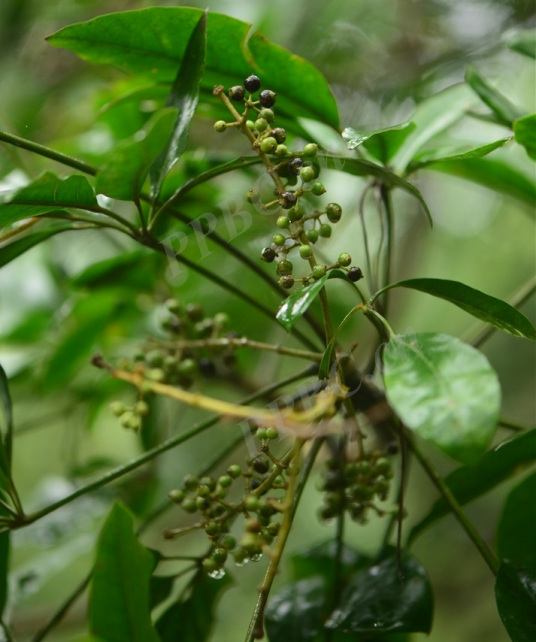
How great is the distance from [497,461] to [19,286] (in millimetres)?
850

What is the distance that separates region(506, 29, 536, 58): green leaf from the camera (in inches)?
33.1

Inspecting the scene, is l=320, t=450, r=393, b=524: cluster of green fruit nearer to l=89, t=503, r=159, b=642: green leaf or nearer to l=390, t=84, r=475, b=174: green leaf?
l=89, t=503, r=159, b=642: green leaf

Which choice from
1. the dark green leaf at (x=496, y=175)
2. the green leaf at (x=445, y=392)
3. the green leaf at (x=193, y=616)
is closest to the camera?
the green leaf at (x=445, y=392)

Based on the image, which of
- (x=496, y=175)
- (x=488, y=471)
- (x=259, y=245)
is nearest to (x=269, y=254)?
(x=488, y=471)

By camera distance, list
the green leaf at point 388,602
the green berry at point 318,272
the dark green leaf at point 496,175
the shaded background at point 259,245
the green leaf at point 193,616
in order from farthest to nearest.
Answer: the shaded background at point 259,245 < the dark green leaf at point 496,175 < the green leaf at point 193,616 < the green leaf at point 388,602 < the green berry at point 318,272

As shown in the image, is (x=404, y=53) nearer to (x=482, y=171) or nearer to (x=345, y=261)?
A: (x=482, y=171)

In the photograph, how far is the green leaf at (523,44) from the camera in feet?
2.76

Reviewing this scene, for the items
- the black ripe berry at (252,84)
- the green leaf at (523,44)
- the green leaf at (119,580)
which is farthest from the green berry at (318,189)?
the green leaf at (523,44)

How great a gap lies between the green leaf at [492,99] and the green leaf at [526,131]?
0.41 feet

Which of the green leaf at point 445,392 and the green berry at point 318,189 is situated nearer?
the green leaf at point 445,392

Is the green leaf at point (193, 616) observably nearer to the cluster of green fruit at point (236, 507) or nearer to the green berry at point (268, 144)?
the cluster of green fruit at point (236, 507)

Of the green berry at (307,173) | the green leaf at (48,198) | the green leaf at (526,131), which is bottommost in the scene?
the green leaf at (526,131)

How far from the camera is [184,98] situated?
620 mm

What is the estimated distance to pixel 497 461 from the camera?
71 cm
